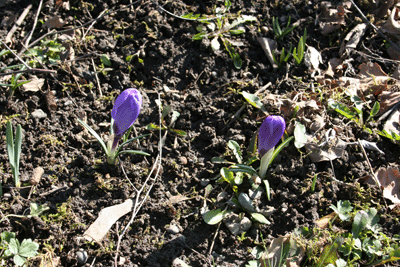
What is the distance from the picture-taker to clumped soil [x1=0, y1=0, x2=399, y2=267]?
2.09 metres

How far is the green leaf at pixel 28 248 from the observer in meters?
1.90

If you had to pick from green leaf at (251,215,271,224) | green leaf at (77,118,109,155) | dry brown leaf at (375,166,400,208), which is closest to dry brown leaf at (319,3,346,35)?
dry brown leaf at (375,166,400,208)

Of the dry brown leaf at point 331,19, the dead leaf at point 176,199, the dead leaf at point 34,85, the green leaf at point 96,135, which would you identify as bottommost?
the dead leaf at point 176,199

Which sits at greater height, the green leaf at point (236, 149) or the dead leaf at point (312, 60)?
the dead leaf at point (312, 60)

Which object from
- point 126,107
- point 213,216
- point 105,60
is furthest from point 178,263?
point 105,60

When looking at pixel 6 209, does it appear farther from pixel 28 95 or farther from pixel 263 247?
pixel 263 247

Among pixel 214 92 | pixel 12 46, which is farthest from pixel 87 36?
pixel 214 92

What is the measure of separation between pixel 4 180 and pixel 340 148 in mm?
2101

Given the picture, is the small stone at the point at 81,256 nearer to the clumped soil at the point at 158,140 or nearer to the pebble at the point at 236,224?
the clumped soil at the point at 158,140

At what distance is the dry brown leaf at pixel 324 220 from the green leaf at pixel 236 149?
595 mm

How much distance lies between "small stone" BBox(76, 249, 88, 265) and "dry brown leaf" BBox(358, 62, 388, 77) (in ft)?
7.80

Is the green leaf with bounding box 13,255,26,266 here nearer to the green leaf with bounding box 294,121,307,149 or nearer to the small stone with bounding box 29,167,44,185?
the small stone with bounding box 29,167,44,185

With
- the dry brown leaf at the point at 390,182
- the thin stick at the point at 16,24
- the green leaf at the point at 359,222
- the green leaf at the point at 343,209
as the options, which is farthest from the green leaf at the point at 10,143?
the dry brown leaf at the point at 390,182

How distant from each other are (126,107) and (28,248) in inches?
35.1
